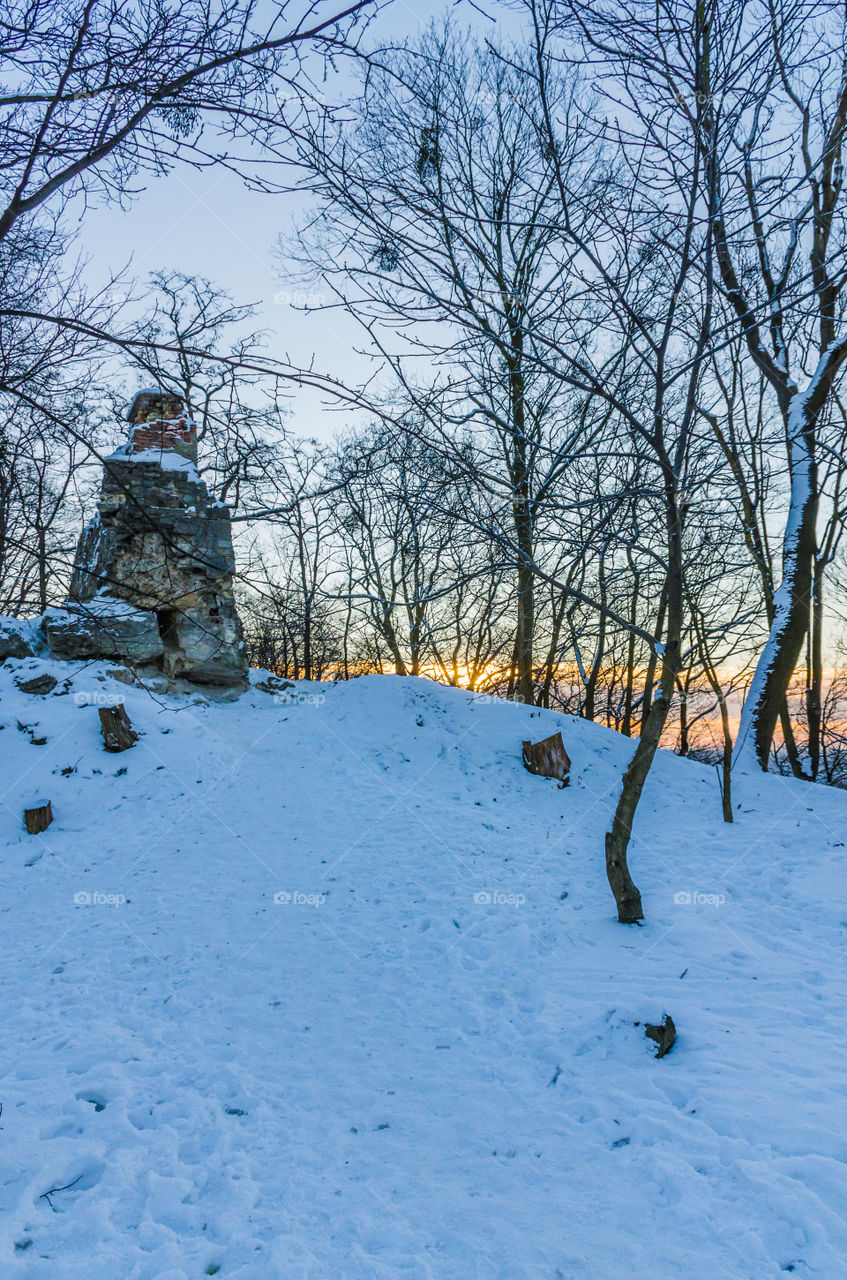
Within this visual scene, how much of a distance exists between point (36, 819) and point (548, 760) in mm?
6139

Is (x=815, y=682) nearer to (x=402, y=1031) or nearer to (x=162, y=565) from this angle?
(x=402, y=1031)

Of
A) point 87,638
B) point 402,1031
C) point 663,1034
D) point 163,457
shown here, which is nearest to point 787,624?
point 663,1034

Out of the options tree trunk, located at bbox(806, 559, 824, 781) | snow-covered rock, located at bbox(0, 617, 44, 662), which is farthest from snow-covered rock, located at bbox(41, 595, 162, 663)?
tree trunk, located at bbox(806, 559, 824, 781)

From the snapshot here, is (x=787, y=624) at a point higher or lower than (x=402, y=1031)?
higher

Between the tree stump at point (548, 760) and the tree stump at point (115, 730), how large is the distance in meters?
5.30

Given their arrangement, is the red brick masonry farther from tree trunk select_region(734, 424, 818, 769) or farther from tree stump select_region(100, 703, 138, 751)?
tree trunk select_region(734, 424, 818, 769)

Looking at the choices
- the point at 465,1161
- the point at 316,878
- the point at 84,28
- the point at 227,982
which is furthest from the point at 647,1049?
the point at 84,28

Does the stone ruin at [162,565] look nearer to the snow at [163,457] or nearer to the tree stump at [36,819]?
the snow at [163,457]

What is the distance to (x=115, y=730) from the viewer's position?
7688 mm

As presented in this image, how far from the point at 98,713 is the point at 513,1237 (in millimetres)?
7443

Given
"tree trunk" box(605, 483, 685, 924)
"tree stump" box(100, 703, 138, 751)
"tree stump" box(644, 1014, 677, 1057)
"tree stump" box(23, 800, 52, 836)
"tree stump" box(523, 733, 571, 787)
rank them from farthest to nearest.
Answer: "tree stump" box(523, 733, 571, 787), "tree stump" box(100, 703, 138, 751), "tree stump" box(23, 800, 52, 836), "tree trunk" box(605, 483, 685, 924), "tree stump" box(644, 1014, 677, 1057)

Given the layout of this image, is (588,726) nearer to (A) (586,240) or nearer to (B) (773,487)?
(B) (773,487)

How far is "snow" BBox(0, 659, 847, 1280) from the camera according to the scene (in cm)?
233

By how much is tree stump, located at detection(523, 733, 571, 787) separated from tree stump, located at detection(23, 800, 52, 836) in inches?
230
